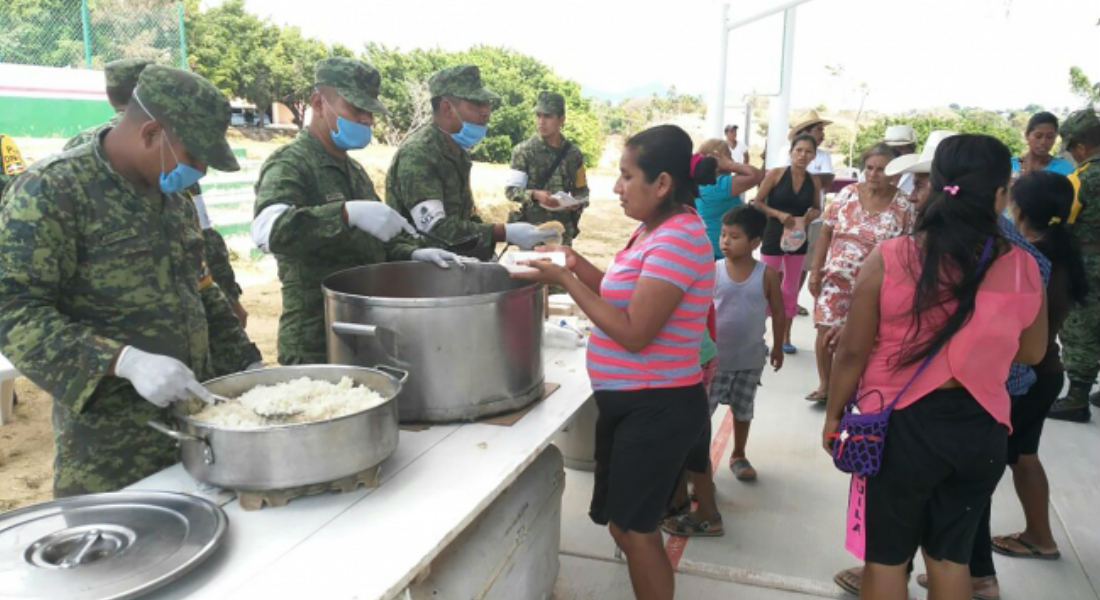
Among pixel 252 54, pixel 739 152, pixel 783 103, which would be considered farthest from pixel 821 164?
pixel 252 54

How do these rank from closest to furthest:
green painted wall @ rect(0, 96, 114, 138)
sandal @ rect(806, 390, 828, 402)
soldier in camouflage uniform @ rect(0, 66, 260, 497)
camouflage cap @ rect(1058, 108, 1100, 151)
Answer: soldier in camouflage uniform @ rect(0, 66, 260, 497)
camouflage cap @ rect(1058, 108, 1100, 151)
sandal @ rect(806, 390, 828, 402)
green painted wall @ rect(0, 96, 114, 138)

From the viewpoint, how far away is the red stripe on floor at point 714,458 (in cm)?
302

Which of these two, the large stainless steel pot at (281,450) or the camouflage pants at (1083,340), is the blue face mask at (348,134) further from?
the camouflage pants at (1083,340)

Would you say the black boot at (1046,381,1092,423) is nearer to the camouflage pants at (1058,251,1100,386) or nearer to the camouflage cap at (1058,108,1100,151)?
the camouflage pants at (1058,251,1100,386)

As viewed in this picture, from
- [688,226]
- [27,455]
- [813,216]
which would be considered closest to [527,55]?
[813,216]

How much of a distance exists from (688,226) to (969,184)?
723 millimetres

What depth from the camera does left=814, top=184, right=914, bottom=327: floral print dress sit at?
3.71m

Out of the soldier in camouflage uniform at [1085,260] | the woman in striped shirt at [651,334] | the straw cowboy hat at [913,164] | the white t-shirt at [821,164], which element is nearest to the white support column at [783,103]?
the white t-shirt at [821,164]

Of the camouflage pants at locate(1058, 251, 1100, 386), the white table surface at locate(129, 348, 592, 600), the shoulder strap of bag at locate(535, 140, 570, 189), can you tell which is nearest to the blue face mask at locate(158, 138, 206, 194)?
the white table surface at locate(129, 348, 592, 600)

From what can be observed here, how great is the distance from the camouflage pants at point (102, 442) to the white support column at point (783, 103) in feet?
31.1

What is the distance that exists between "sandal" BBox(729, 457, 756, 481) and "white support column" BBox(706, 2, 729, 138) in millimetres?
5201

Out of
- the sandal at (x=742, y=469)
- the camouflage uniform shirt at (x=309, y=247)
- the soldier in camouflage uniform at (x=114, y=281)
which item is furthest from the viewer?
the sandal at (x=742, y=469)

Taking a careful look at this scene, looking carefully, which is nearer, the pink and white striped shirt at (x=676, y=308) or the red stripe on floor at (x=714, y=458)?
the pink and white striped shirt at (x=676, y=308)

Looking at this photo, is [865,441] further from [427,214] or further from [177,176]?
[177,176]
